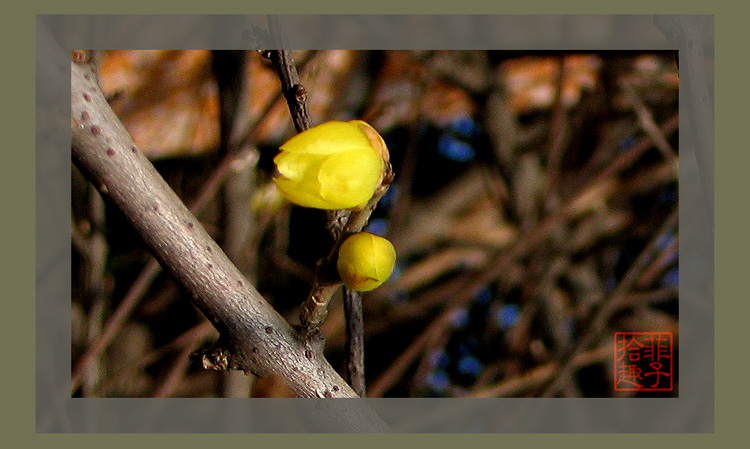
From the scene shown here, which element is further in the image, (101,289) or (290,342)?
(101,289)


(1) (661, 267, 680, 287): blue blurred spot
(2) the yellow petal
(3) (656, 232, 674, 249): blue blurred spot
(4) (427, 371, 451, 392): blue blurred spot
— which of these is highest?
(3) (656, 232, 674, 249): blue blurred spot

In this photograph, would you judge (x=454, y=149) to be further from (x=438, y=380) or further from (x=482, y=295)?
(x=438, y=380)

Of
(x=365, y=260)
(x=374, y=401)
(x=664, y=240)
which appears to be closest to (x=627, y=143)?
(x=664, y=240)

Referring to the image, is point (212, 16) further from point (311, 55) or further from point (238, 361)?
point (238, 361)

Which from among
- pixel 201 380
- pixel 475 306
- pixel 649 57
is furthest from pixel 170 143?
pixel 649 57

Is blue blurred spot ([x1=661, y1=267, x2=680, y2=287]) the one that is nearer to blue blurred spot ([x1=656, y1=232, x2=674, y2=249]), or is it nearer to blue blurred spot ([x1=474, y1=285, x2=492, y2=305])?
blue blurred spot ([x1=656, y1=232, x2=674, y2=249])

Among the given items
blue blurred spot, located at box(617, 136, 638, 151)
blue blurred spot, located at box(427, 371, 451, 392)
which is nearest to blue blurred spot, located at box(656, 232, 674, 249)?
blue blurred spot, located at box(617, 136, 638, 151)
